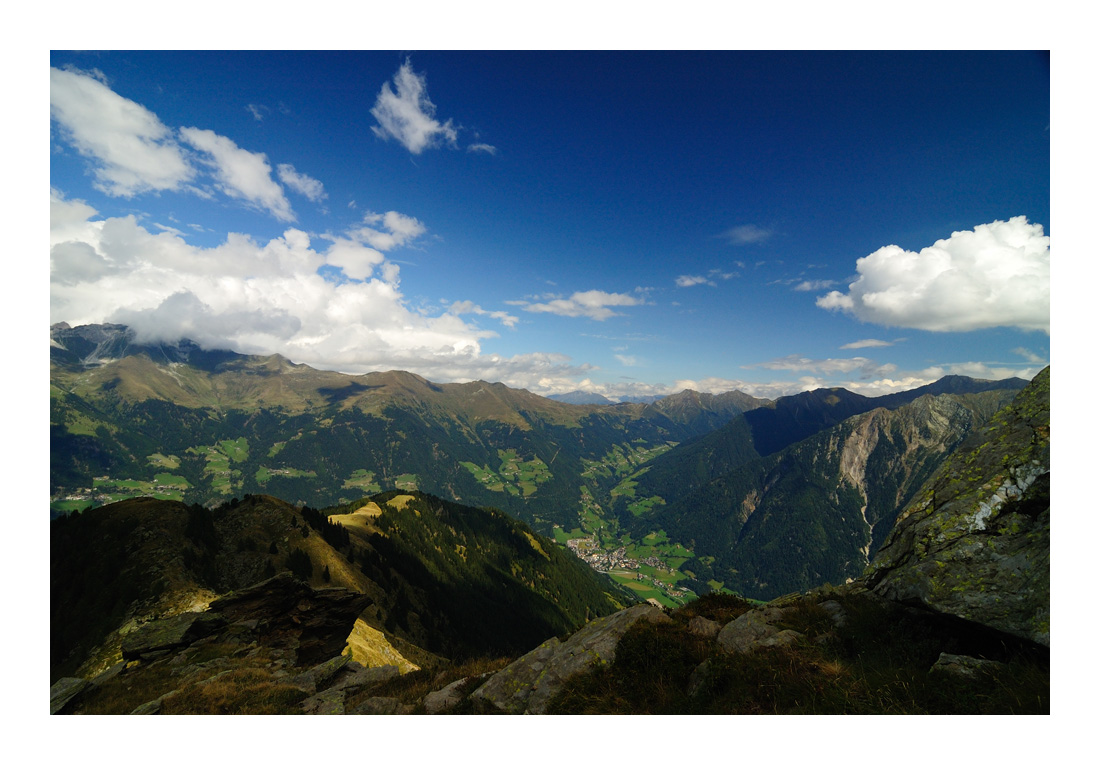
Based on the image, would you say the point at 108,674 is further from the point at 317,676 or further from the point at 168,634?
the point at 317,676

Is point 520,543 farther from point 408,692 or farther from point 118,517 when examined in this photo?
point 408,692

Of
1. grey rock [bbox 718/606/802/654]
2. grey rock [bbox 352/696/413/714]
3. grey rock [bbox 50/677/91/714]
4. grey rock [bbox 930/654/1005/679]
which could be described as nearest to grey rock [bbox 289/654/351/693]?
grey rock [bbox 352/696/413/714]

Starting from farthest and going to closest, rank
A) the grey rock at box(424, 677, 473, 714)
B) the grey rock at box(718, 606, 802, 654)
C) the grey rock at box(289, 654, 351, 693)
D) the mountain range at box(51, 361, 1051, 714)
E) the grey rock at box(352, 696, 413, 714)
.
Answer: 1. the grey rock at box(289, 654, 351, 693)
2. the grey rock at box(352, 696, 413, 714)
3. the grey rock at box(424, 677, 473, 714)
4. the grey rock at box(718, 606, 802, 654)
5. the mountain range at box(51, 361, 1051, 714)

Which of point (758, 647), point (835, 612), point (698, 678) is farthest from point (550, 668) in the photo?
point (835, 612)

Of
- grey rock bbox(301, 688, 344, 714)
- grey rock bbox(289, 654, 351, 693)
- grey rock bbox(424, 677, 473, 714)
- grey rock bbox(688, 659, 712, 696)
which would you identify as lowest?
grey rock bbox(289, 654, 351, 693)

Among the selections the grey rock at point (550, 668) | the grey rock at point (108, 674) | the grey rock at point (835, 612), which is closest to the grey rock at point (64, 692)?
the grey rock at point (108, 674)

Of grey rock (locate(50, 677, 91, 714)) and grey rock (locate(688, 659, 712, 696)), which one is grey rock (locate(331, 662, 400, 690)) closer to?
grey rock (locate(50, 677, 91, 714))

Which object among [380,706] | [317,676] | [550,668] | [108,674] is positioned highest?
[550,668]
